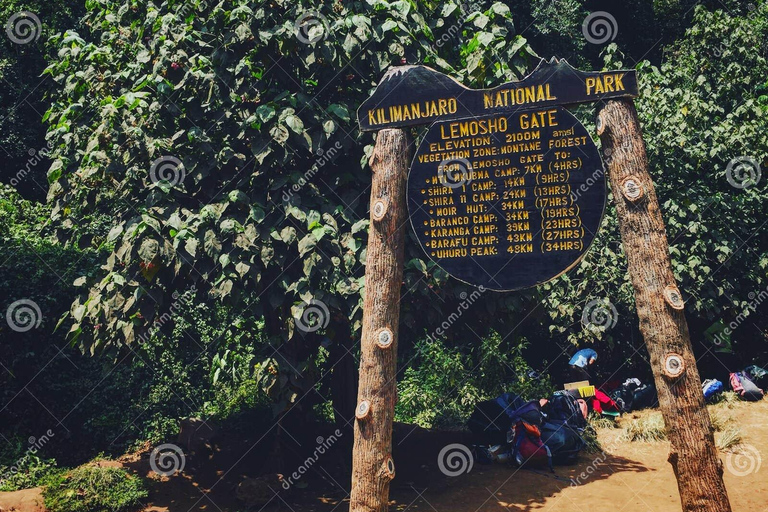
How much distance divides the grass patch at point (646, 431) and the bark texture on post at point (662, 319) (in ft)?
20.8

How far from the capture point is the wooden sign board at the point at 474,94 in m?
5.18

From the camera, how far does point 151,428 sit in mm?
11391

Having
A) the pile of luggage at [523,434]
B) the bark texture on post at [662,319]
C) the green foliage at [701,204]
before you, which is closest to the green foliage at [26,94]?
the pile of luggage at [523,434]

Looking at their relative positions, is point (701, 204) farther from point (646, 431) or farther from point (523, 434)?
point (523, 434)

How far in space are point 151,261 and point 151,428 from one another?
525cm

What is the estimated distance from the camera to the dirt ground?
27.4 feet

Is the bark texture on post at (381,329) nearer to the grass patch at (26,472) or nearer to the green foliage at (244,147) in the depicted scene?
the green foliage at (244,147)

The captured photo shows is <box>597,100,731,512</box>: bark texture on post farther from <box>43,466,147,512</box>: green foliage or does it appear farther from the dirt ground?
<box>43,466,147,512</box>: green foliage

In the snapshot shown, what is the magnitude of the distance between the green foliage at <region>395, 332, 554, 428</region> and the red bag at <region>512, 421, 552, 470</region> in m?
2.24

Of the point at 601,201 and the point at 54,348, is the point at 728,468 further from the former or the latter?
the point at 54,348

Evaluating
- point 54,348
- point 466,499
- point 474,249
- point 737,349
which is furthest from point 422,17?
point 737,349

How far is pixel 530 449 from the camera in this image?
32.1 feet

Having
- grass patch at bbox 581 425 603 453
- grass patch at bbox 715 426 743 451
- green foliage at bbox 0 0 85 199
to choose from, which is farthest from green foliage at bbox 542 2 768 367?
green foliage at bbox 0 0 85 199

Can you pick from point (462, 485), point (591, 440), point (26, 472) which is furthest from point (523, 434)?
point (26, 472)
